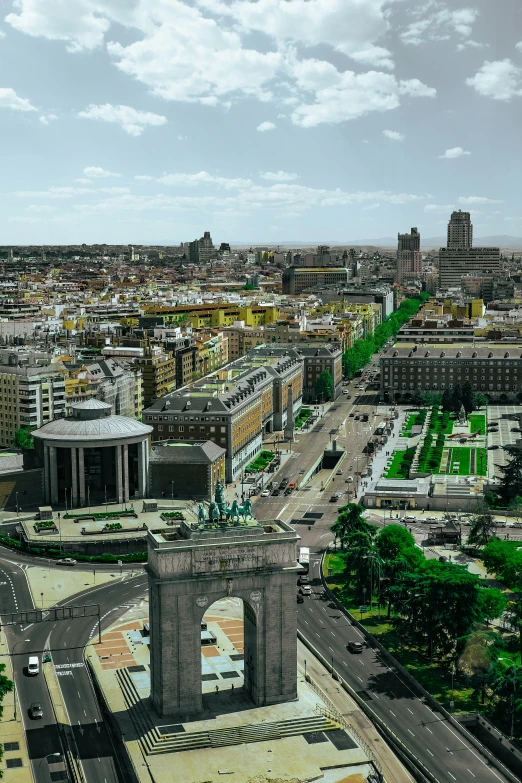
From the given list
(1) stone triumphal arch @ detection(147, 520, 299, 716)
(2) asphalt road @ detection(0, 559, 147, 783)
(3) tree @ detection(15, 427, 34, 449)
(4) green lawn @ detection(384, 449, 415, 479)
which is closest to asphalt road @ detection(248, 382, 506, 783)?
(1) stone triumphal arch @ detection(147, 520, 299, 716)

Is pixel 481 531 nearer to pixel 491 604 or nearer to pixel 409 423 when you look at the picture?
pixel 491 604

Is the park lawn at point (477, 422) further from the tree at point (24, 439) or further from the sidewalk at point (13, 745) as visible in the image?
the sidewalk at point (13, 745)

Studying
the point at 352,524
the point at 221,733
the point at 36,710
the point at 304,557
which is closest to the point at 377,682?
the point at 221,733

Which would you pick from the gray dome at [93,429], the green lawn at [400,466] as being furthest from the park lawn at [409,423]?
the gray dome at [93,429]

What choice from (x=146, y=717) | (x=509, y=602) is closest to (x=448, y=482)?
(x=509, y=602)

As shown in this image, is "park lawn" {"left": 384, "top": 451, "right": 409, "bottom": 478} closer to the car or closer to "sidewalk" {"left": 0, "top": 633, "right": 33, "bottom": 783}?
"sidewalk" {"left": 0, "top": 633, "right": 33, "bottom": 783}

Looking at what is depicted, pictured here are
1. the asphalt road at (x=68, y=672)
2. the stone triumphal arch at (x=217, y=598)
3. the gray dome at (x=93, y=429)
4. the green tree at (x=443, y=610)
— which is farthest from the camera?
the gray dome at (x=93, y=429)
